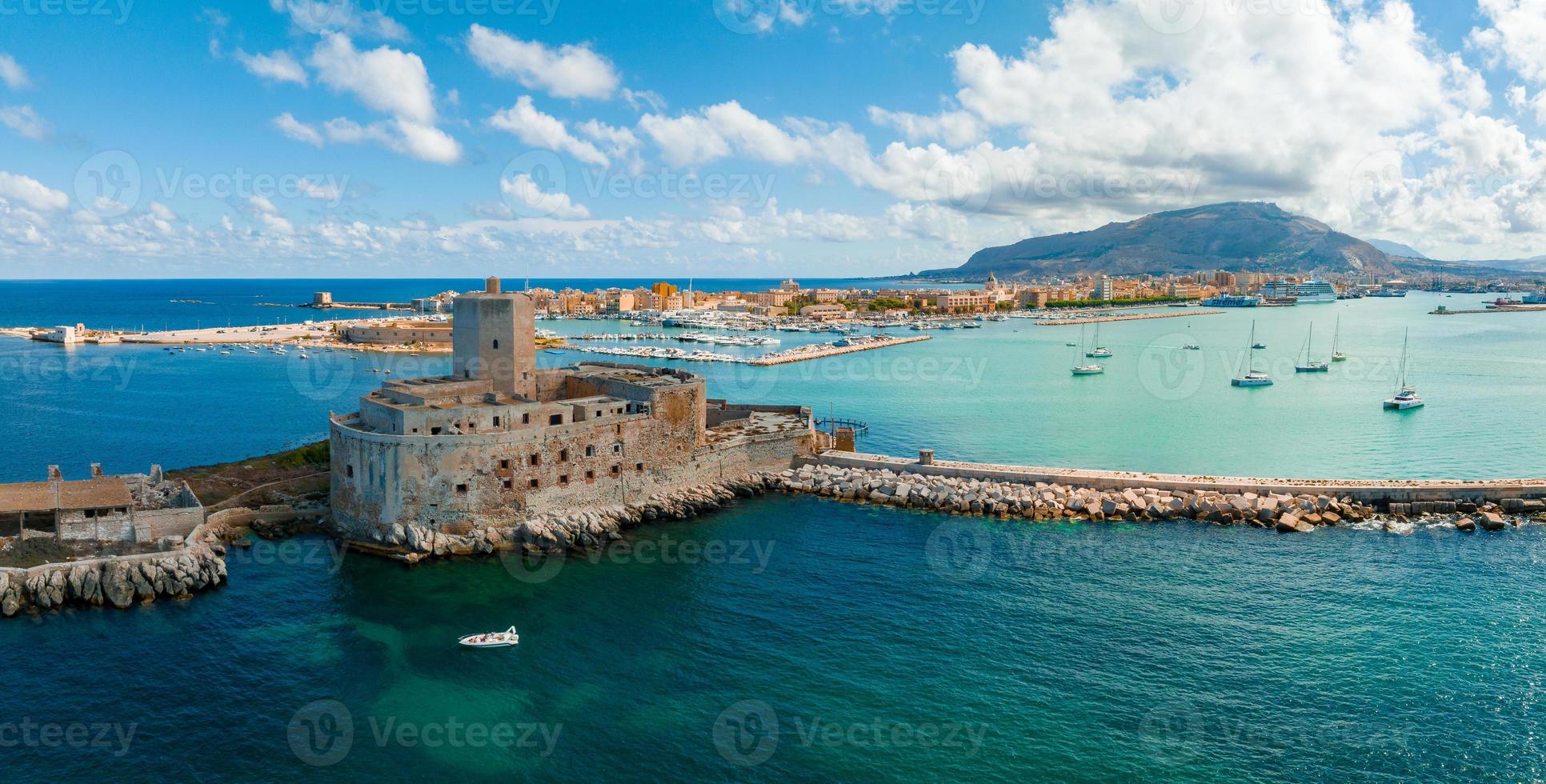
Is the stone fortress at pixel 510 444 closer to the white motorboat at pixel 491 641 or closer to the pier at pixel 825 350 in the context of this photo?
the white motorboat at pixel 491 641

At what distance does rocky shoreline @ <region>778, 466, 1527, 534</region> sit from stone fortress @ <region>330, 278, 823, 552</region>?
6806 millimetres

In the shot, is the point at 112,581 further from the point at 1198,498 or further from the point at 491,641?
the point at 1198,498

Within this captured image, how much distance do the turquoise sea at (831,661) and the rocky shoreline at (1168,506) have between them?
1192 mm

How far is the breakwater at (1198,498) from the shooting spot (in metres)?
34.0

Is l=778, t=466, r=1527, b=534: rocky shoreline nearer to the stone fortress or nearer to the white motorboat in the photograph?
the stone fortress

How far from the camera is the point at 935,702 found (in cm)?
2073

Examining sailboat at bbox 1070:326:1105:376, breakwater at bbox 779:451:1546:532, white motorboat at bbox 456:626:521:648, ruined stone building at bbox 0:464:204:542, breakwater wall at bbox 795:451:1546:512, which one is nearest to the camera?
white motorboat at bbox 456:626:521:648

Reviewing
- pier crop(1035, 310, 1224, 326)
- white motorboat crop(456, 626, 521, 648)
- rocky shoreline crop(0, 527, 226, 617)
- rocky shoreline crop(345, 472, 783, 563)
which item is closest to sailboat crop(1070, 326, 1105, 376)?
rocky shoreline crop(345, 472, 783, 563)

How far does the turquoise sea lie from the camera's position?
18.7 metres

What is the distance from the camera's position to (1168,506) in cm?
A: 3459

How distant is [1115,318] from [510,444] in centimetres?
15783

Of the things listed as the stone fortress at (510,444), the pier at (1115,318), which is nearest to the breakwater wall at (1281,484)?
the stone fortress at (510,444)

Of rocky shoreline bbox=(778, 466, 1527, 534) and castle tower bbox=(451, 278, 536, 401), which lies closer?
rocky shoreline bbox=(778, 466, 1527, 534)

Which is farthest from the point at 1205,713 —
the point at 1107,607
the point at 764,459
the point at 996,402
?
the point at 996,402
